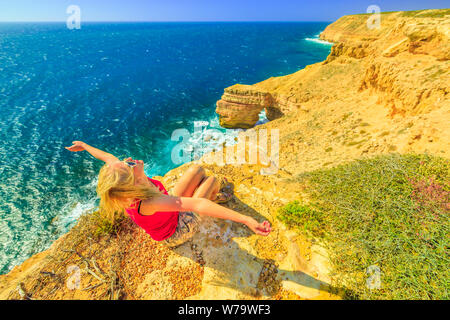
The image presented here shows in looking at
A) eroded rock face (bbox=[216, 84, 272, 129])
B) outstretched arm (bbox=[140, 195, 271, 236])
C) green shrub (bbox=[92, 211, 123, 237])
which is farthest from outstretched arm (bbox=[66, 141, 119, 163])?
eroded rock face (bbox=[216, 84, 272, 129])

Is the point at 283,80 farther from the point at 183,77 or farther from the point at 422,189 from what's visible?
the point at 183,77

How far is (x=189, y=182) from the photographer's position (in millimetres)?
4824

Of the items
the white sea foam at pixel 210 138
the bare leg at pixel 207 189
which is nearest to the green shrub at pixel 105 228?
the bare leg at pixel 207 189

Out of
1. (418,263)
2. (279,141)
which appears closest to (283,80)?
(279,141)

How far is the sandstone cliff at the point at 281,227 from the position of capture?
13.0 ft

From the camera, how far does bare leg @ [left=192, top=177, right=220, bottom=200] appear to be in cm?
479

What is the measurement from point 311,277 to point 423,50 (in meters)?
14.1

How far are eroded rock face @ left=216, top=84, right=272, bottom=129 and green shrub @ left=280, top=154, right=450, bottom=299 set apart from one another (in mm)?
16769

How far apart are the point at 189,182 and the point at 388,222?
456cm

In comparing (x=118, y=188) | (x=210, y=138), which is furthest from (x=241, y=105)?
(x=118, y=188)

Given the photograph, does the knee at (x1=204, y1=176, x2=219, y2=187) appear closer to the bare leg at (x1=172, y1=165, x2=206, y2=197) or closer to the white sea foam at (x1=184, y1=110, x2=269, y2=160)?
the bare leg at (x1=172, y1=165, x2=206, y2=197)

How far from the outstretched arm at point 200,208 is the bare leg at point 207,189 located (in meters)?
1.74

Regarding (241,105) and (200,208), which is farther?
(241,105)

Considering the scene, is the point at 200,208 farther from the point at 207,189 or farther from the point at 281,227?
the point at 281,227
